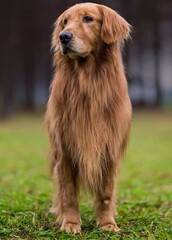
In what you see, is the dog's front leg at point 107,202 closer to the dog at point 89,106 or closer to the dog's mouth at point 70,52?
the dog at point 89,106

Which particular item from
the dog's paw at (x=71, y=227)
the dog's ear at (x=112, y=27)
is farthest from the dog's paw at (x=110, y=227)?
the dog's ear at (x=112, y=27)

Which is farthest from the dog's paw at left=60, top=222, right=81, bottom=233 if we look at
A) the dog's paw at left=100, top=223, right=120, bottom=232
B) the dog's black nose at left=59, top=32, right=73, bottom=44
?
the dog's black nose at left=59, top=32, right=73, bottom=44

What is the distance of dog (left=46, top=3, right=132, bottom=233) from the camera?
204 inches

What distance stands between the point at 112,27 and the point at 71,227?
6.27 feet

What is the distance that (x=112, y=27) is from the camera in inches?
208

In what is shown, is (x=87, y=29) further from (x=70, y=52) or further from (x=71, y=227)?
(x=71, y=227)

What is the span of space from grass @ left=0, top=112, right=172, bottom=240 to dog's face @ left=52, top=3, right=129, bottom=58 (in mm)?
1671

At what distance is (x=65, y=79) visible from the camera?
527 centimetres

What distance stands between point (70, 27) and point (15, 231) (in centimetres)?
191

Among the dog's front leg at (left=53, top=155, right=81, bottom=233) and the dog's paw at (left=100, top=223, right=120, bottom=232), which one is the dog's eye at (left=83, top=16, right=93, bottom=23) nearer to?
the dog's front leg at (left=53, top=155, right=81, bottom=233)

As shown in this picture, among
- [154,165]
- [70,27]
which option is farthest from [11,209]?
[154,165]

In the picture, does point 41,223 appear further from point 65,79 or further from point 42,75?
point 42,75

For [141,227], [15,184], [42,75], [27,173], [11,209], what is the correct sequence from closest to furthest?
[141,227] < [11,209] < [15,184] < [27,173] < [42,75]

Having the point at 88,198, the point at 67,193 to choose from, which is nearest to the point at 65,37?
the point at 67,193
